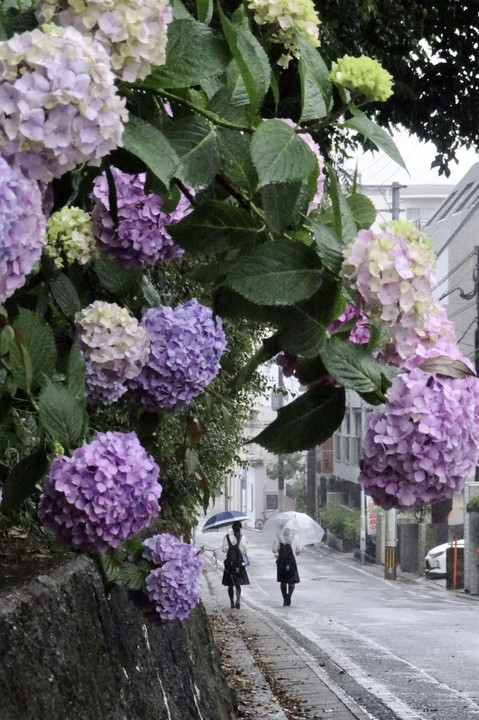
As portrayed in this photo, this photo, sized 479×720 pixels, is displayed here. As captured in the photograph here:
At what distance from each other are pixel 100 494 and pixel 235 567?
59.5ft

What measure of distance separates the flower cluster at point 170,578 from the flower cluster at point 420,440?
75.4 inches

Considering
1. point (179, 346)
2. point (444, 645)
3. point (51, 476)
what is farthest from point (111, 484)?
point (444, 645)

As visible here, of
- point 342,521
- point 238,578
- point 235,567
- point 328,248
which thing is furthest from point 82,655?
point 342,521

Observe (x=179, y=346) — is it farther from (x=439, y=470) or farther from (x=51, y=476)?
(x=439, y=470)

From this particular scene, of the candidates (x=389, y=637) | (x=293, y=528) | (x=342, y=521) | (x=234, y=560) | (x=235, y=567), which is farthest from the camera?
(x=342, y=521)

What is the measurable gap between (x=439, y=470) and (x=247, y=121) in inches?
20.5

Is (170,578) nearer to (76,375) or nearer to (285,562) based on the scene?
(76,375)

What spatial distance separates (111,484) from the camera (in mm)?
1898

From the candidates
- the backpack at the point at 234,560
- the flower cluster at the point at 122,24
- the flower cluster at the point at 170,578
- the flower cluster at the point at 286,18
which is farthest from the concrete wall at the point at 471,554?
the flower cluster at the point at 122,24

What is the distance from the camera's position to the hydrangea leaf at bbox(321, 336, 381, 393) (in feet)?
4.49

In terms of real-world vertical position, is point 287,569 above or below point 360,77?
below

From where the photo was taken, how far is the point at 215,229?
1.53 metres

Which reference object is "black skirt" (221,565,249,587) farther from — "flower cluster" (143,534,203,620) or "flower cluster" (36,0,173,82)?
"flower cluster" (36,0,173,82)

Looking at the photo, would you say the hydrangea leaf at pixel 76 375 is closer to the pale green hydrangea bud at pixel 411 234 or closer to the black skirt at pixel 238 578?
the pale green hydrangea bud at pixel 411 234
